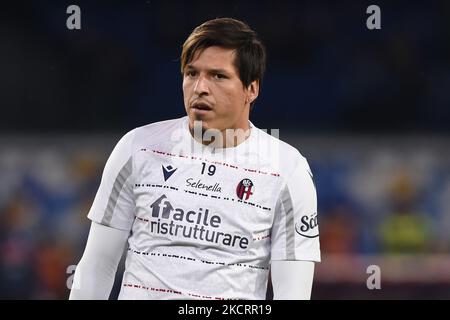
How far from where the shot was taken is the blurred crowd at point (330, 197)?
29.0ft

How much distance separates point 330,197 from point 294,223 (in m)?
5.40

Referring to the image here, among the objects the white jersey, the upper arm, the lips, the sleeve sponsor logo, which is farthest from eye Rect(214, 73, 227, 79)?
the upper arm

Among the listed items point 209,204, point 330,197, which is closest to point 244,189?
point 209,204

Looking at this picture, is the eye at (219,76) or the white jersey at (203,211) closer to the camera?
the white jersey at (203,211)

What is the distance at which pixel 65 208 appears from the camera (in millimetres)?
8938

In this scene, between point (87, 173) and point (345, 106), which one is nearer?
point (87, 173)

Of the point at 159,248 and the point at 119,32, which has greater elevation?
the point at 119,32

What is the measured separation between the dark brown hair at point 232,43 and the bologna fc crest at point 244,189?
1.49 ft

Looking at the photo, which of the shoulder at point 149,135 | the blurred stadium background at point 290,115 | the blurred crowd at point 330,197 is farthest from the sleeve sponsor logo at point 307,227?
the blurred crowd at point 330,197

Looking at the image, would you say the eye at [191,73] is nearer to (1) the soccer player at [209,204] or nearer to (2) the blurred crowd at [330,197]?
(1) the soccer player at [209,204]

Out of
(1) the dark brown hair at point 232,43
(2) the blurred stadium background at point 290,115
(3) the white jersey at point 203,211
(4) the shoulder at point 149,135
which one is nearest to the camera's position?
(3) the white jersey at point 203,211

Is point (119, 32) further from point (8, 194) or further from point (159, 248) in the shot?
point (159, 248)

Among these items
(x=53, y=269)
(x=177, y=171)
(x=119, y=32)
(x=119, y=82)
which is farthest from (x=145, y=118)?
(x=177, y=171)
